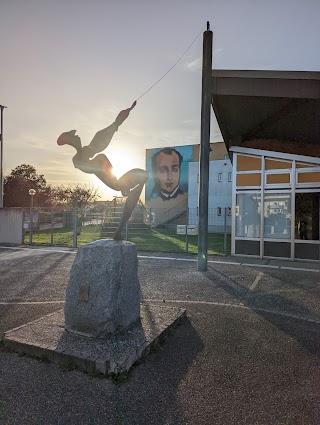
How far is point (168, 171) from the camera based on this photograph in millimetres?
40094

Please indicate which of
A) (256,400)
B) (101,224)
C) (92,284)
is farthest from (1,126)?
(256,400)

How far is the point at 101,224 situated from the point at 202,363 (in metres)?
19.1

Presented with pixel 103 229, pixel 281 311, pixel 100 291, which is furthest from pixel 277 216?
pixel 103 229

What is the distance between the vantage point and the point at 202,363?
360 cm

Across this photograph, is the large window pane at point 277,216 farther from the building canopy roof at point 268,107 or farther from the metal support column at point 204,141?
the metal support column at point 204,141

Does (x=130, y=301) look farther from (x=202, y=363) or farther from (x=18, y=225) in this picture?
(x=18, y=225)

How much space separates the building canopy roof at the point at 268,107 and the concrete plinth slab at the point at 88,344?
21.4 feet

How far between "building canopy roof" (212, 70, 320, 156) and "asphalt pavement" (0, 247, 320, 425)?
510 centimetres

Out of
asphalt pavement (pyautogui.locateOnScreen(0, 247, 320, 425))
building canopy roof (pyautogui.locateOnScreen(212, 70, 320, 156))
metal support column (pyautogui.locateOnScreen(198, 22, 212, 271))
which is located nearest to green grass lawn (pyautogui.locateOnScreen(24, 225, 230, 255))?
metal support column (pyautogui.locateOnScreen(198, 22, 212, 271))

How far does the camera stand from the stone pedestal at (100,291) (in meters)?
4.00

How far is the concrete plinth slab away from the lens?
3.37 m

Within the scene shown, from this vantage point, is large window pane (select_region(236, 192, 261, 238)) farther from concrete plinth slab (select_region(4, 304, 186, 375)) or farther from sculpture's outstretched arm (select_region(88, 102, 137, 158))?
sculpture's outstretched arm (select_region(88, 102, 137, 158))

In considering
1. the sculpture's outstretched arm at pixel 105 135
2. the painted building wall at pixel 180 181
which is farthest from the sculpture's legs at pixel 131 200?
the painted building wall at pixel 180 181

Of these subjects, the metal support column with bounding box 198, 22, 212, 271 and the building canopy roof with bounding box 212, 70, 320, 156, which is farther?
the metal support column with bounding box 198, 22, 212, 271
